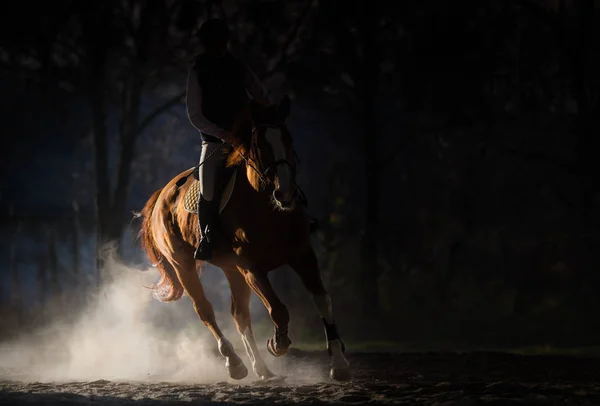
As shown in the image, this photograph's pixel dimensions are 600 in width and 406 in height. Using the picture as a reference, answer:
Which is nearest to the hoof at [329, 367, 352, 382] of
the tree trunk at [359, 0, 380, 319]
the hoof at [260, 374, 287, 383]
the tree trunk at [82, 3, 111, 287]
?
the hoof at [260, 374, 287, 383]

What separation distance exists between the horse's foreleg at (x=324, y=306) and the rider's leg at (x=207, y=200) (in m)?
0.90

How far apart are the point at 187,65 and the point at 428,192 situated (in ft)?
15.6

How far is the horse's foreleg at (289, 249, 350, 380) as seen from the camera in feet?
29.8

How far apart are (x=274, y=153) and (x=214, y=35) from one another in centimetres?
179

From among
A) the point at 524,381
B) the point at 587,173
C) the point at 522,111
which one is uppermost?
the point at 522,111

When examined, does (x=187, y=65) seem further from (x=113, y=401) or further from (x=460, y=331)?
(x=113, y=401)

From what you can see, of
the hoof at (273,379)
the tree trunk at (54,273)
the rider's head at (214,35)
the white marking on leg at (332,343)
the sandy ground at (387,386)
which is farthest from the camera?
the tree trunk at (54,273)

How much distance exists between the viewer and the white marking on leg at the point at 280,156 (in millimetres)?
8352

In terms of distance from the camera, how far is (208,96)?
960 cm

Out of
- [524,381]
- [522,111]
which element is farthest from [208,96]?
[522,111]

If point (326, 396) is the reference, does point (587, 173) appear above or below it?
above

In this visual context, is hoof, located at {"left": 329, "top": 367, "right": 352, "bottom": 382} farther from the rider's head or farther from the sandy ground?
the rider's head

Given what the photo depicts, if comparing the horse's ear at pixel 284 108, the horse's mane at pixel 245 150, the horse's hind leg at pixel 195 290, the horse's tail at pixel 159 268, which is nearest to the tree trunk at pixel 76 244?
the horse's tail at pixel 159 268

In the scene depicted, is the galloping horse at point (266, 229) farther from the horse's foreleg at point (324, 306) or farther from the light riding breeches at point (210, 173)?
the light riding breeches at point (210, 173)
